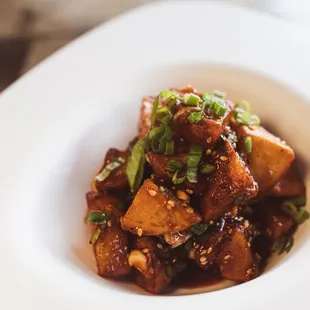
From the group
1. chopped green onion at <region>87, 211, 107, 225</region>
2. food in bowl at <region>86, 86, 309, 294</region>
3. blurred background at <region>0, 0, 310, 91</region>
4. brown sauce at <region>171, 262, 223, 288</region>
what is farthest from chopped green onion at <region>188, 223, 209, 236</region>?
blurred background at <region>0, 0, 310, 91</region>

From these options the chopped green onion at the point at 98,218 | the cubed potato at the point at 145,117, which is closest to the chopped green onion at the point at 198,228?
the chopped green onion at the point at 98,218

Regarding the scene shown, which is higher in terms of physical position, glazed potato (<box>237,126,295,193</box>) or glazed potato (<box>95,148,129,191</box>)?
glazed potato (<box>237,126,295,193</box>)

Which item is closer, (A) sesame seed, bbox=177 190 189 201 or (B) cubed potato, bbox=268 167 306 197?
(A) sesame seed, bbox=177 190 189 201

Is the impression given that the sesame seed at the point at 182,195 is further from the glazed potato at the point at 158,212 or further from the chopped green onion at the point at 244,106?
the chopped green onion at the point at 244,106

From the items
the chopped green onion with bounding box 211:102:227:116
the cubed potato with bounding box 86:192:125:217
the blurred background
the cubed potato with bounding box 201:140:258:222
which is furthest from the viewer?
the blurred background

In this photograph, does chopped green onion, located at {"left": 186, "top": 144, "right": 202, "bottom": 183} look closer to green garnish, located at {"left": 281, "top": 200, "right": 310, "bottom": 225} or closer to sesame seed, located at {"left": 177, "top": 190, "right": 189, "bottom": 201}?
sesame seed, located at {"left": 177, "top": 190, "right": 189, "bottom": 201}

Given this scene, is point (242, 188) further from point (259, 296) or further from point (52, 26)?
point (52, 26)

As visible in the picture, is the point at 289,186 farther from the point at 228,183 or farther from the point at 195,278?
the point at 195,278

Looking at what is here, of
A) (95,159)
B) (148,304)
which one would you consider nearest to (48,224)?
(95,159)
